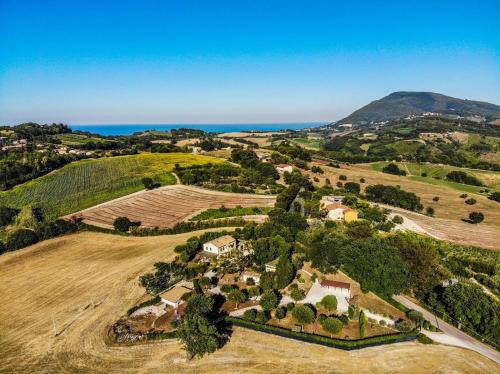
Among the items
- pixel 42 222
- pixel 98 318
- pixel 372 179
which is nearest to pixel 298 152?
pixel 372 179

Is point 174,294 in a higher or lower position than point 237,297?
lower

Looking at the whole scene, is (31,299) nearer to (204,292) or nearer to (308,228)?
(204,292)

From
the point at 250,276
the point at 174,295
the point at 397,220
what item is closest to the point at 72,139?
the point at 174,295

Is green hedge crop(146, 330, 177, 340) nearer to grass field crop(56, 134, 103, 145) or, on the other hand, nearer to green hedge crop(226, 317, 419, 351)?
green hedge crop(226, 317, 419, 351)

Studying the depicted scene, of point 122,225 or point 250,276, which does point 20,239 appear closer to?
point 122,225

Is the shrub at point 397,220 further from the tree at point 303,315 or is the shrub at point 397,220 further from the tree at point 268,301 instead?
the tree at point 268,301

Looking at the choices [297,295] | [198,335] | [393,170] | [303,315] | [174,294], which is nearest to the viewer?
[198,335]
